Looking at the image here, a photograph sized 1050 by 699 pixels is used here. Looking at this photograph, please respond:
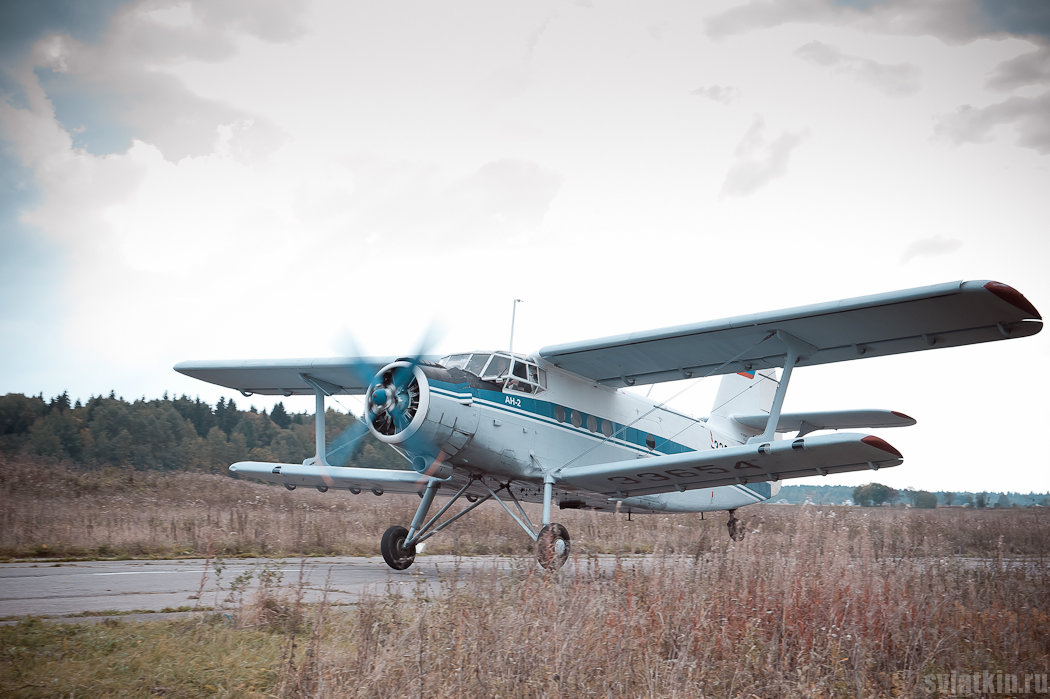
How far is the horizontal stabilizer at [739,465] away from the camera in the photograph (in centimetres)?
989

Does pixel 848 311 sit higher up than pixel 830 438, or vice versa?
pixel 848 311

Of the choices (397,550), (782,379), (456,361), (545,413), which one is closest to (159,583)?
(397,550)

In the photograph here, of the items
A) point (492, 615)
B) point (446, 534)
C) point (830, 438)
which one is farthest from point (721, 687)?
point (446, 534)

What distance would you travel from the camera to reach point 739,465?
10953 millimetres

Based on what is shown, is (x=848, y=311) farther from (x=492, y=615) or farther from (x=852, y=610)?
(x=492, y=615)

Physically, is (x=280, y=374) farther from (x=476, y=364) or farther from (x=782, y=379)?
(x=782, y=379)

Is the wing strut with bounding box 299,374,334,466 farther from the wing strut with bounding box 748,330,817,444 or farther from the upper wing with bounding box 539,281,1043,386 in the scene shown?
the wing strut with bounding box 748,330,817,444

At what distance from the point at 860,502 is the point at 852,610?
71.9 m

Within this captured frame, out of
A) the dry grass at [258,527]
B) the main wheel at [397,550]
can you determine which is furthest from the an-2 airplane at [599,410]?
the dry grass at [258,527]

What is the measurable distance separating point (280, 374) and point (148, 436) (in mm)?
45875

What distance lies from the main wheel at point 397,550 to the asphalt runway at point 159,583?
292 millimetres

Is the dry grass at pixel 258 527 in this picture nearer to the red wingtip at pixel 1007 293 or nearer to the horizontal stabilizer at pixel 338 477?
the horizontal stabilizer at pixel 338 477

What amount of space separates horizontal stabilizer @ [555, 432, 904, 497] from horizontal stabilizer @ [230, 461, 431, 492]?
3055mm

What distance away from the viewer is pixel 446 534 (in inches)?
801
